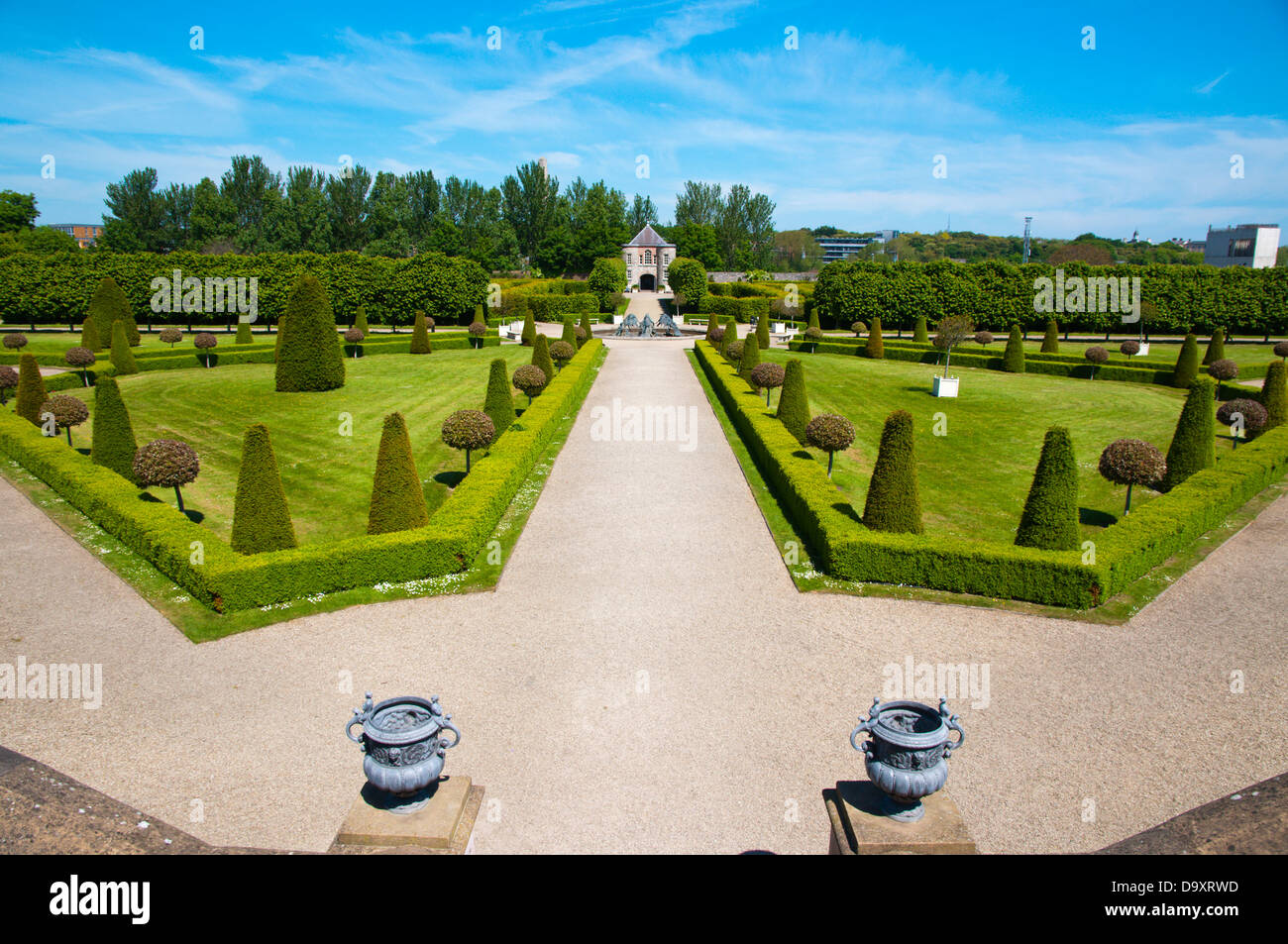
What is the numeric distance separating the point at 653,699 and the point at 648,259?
8510 cm

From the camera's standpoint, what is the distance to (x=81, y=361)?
3066 centimetres

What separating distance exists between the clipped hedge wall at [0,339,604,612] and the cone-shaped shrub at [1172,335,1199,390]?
31157 mm

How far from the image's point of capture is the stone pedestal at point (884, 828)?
244 inches

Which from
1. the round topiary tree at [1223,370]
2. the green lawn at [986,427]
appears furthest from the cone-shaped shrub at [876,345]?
the round topiary tree at [1223,370]

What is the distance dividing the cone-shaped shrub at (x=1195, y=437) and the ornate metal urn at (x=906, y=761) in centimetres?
1645

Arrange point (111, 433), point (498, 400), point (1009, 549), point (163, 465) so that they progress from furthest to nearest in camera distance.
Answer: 1. point (498, 400)
2. point (111, 433)
3. point (163, 465)
4. point (1009, 549)

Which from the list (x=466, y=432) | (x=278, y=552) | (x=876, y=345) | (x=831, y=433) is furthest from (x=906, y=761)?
(x=876, y=345)

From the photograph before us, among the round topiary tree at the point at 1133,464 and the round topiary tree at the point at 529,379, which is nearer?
the round topiary tree at the point at 1133,464

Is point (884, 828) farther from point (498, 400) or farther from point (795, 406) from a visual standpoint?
point (498, 400)

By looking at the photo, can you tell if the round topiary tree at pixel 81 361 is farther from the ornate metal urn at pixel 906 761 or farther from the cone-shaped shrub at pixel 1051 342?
the cone-shaped shrub at pixel 1051 342

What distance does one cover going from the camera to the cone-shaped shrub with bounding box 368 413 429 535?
14.5 metres

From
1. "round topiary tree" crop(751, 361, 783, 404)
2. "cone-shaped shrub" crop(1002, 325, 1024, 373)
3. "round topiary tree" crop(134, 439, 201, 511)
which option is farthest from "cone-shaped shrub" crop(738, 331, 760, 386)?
"round topiary tree" crop(134, 439, 201, 511)

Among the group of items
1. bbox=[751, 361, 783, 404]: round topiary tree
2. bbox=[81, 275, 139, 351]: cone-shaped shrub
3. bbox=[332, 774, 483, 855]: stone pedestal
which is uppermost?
bbox=[81, 275, 139, 351]: cone-shaped shrub

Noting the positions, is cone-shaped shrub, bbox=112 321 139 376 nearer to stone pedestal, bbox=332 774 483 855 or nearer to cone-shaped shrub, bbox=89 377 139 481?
cone-shaped shrub, bbox=89 377 139 481
